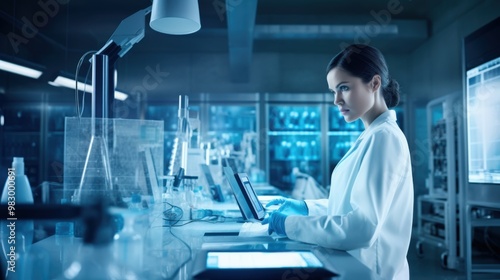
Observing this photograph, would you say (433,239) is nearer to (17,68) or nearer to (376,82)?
(376,82)

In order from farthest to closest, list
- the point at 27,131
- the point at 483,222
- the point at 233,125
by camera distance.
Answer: the point at 233,125, the point at 27,131, the point at 483,222

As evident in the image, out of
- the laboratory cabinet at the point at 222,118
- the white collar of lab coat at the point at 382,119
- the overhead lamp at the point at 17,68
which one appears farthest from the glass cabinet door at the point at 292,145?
the white collar of lab coat at the point at 382,119

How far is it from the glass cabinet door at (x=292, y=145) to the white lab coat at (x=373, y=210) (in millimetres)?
4629

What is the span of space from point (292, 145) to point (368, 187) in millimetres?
4992

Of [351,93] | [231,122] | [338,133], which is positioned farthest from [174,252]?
[338,133]

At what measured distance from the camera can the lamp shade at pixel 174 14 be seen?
1.89 meters

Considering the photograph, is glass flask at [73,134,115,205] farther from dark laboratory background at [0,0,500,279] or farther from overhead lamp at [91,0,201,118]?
dark laboratory background at [0,0,500,279]

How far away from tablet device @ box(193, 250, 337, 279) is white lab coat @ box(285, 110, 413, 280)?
165 millimetres

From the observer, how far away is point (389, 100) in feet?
5.00

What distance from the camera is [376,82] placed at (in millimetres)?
1397

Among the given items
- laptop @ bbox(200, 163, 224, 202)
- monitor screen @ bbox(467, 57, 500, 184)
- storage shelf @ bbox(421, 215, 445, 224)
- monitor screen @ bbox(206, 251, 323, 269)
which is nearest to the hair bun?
monitor screen @ bbox(206, 251, 323, 269)

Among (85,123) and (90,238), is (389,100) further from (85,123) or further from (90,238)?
(90,238)

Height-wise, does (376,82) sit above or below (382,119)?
above

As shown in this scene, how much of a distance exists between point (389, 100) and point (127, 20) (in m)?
1.09
